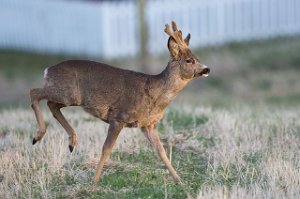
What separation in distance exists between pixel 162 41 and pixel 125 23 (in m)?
1.20

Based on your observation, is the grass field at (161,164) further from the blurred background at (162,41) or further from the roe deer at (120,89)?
the blurred background at (162,41)

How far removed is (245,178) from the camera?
30.3 feet

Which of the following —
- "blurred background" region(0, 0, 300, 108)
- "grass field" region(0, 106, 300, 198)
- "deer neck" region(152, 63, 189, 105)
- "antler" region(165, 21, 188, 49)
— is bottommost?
"grass field" region(0, 106, 300, 198)

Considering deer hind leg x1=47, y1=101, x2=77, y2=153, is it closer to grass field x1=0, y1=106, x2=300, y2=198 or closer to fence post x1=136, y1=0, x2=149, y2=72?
grass field x1=0, y1=106, x2=300, y2=198

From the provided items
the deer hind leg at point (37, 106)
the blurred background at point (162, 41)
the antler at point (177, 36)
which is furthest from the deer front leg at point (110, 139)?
the blurred background at point (162, 41)

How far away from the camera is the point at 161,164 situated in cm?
993

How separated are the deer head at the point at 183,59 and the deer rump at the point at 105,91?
34 cm

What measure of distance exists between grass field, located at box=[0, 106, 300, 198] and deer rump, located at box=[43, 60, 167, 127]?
0.65 metres

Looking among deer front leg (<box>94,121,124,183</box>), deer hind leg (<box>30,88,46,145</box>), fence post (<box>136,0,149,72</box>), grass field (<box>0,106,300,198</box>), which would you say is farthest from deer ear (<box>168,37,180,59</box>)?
fence post (<box>136,0,149,72</box>)

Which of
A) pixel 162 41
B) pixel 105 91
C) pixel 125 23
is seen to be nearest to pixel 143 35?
pixel 125 23

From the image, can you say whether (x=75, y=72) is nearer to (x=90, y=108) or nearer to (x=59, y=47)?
(x=90, y=108)

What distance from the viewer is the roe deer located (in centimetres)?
903

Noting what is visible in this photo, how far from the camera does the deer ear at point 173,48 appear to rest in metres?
9.03

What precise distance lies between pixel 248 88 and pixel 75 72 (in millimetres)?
11723
